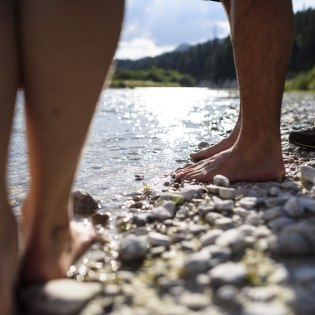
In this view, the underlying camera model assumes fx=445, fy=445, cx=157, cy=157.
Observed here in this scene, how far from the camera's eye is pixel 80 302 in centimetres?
105

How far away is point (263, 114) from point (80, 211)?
102 cm

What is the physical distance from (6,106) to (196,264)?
645 millimetres

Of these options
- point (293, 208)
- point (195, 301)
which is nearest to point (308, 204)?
point (293, 208)

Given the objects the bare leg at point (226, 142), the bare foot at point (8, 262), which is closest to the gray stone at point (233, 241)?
the bare foot at point (8, 262)

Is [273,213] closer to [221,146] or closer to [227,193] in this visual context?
[227,193]

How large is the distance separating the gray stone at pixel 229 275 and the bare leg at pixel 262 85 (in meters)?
1.18

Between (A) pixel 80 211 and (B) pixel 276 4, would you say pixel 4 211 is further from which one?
(B) pixel 276 4

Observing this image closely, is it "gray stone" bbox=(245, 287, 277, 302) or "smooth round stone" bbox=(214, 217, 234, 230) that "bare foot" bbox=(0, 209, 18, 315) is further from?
"smooth round stone" bbox=(214, 217, 234, 230)

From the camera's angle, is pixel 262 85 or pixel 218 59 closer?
pixel 262 85

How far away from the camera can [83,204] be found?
81.7 inches

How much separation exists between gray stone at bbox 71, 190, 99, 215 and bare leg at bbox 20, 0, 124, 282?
0.81m

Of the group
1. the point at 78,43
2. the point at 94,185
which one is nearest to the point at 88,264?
the point at 78,43

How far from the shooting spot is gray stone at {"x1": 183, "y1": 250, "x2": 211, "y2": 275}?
1.19 m

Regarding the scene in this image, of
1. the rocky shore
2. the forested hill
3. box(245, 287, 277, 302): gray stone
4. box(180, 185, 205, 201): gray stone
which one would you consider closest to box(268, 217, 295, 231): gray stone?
the rocky shore
